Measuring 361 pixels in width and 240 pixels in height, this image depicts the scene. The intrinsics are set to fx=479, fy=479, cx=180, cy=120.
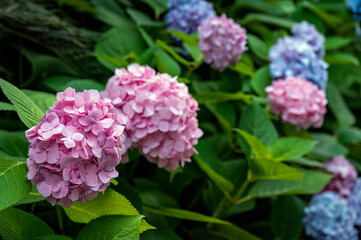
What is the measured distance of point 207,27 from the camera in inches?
55.9

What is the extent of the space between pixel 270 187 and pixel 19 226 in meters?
0.81

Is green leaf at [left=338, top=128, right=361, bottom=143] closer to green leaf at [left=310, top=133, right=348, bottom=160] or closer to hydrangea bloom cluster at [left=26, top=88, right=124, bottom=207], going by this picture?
green leaf at [left=310, top=133, right=348, bottom=160]

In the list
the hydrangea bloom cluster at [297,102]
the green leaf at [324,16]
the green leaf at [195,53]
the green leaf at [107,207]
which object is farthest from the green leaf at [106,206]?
the green leaf at [324,16]

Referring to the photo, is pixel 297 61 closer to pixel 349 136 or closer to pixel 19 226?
pixel 349 136

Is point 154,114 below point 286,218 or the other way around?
the other way around

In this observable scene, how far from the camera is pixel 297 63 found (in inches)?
69.3

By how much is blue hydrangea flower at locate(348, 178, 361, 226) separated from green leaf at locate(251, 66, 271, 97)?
0.52 m

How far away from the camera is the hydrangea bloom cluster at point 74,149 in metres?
0.73

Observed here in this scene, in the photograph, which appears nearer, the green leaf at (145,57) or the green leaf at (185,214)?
the green leaf at (185,214)

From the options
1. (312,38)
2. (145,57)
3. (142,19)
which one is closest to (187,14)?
(142,19)

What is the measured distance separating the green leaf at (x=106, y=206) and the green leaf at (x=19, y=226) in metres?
0.07

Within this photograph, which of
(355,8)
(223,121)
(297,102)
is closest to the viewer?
(223,121)

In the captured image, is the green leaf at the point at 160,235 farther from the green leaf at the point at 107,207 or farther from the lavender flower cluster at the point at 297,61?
the lavender flower cluster at the point at 297,61

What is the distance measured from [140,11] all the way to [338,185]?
102 cm
